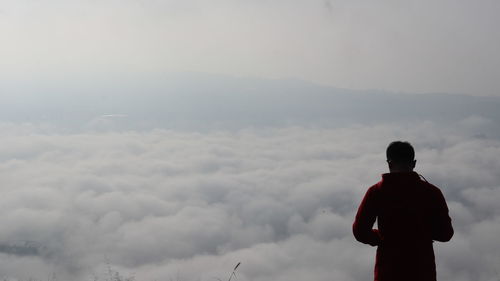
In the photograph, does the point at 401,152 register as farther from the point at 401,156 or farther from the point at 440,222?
the point at 440,222

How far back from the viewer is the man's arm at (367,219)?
3.41 meters

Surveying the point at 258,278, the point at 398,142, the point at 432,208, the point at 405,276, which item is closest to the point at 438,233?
the point at 432,208

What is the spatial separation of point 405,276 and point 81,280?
703ft

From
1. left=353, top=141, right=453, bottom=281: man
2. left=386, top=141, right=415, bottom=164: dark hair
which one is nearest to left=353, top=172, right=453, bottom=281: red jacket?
left=353, top=141, right=453, bottom=281: man

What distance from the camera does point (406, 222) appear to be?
340 cm

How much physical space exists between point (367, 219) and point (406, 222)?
0.31 meters

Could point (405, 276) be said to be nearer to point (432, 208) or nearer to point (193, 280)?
point (432, 208)

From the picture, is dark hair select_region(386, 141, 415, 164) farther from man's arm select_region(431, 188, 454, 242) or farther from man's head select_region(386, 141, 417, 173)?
man's arm select_region(431, 188, 454, 242)

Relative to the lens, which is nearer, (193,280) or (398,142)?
(398,142)

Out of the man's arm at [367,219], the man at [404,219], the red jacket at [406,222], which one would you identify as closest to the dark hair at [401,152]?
the man at [404,219]

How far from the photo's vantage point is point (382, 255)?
354cm

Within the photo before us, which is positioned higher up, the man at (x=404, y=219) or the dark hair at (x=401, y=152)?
the dark hair at (x=401, y=152)

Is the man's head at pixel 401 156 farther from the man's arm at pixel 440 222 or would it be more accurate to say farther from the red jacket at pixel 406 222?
the man's arm at pixel 440 222

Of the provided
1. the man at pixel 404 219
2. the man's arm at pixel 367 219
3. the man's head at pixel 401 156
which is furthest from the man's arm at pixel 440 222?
the man's arm at pixel 367 219
